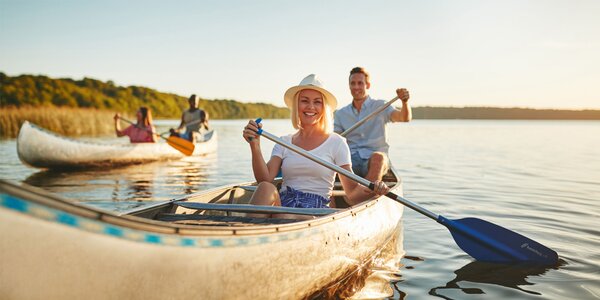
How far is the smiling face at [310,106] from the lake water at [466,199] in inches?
67.8

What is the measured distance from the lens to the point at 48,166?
37.0 feet

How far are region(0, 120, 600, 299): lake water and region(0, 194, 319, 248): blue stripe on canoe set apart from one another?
2135 millimetres

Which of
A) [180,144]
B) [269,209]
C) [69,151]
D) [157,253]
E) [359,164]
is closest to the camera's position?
[157,253]

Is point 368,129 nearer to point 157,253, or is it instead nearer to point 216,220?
→ point 216,220

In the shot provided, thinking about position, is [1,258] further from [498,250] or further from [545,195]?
[545,195]

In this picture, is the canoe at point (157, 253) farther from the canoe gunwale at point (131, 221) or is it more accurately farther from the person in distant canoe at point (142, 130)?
the person in distant canoe at point (142, 130)

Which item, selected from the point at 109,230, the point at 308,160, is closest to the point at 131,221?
the point at 109,230

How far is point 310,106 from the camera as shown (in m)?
4.17

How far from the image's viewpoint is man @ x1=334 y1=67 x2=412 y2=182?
6682mm

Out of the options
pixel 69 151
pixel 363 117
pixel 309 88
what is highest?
pixel 309 88

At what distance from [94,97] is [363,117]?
53522 millimetres

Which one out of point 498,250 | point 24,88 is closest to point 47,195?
point 498,250

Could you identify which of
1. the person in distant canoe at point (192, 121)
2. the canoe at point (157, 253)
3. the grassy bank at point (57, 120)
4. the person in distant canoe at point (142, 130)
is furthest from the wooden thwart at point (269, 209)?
the grassy bank at point (57, 120)

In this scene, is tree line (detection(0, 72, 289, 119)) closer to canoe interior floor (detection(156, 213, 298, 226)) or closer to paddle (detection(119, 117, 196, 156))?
paddle (detection(119, 117, 196, 156))
